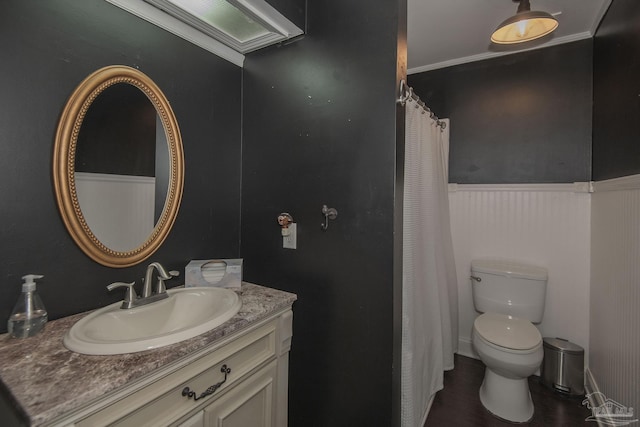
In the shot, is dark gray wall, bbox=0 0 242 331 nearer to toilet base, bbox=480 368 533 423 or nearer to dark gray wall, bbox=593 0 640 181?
toilet base, bbox=480 368 533 423

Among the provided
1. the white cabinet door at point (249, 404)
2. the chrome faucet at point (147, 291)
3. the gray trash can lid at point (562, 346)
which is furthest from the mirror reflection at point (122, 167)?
the gray trash can lid at point (562, 346)

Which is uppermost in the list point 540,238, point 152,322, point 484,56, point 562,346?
point 484,56

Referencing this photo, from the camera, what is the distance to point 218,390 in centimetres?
97

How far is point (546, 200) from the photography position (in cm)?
208

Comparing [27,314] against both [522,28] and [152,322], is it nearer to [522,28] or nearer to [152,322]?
[152,322]

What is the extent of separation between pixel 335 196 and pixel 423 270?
72 cm

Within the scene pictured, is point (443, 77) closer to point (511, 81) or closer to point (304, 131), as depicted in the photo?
point (511, 81)

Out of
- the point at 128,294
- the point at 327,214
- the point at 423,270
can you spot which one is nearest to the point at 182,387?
the point at 128,294

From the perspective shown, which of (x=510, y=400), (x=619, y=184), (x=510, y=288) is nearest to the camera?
(x=619, y=184)

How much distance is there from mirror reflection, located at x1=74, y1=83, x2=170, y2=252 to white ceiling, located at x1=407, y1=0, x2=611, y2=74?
5.37 ft

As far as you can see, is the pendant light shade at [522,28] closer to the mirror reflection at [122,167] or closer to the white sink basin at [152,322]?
the mirror reflection at [122,167]

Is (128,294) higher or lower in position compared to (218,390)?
higher

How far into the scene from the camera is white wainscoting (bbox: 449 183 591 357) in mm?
2000

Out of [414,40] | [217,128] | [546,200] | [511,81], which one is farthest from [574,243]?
[217,128]
